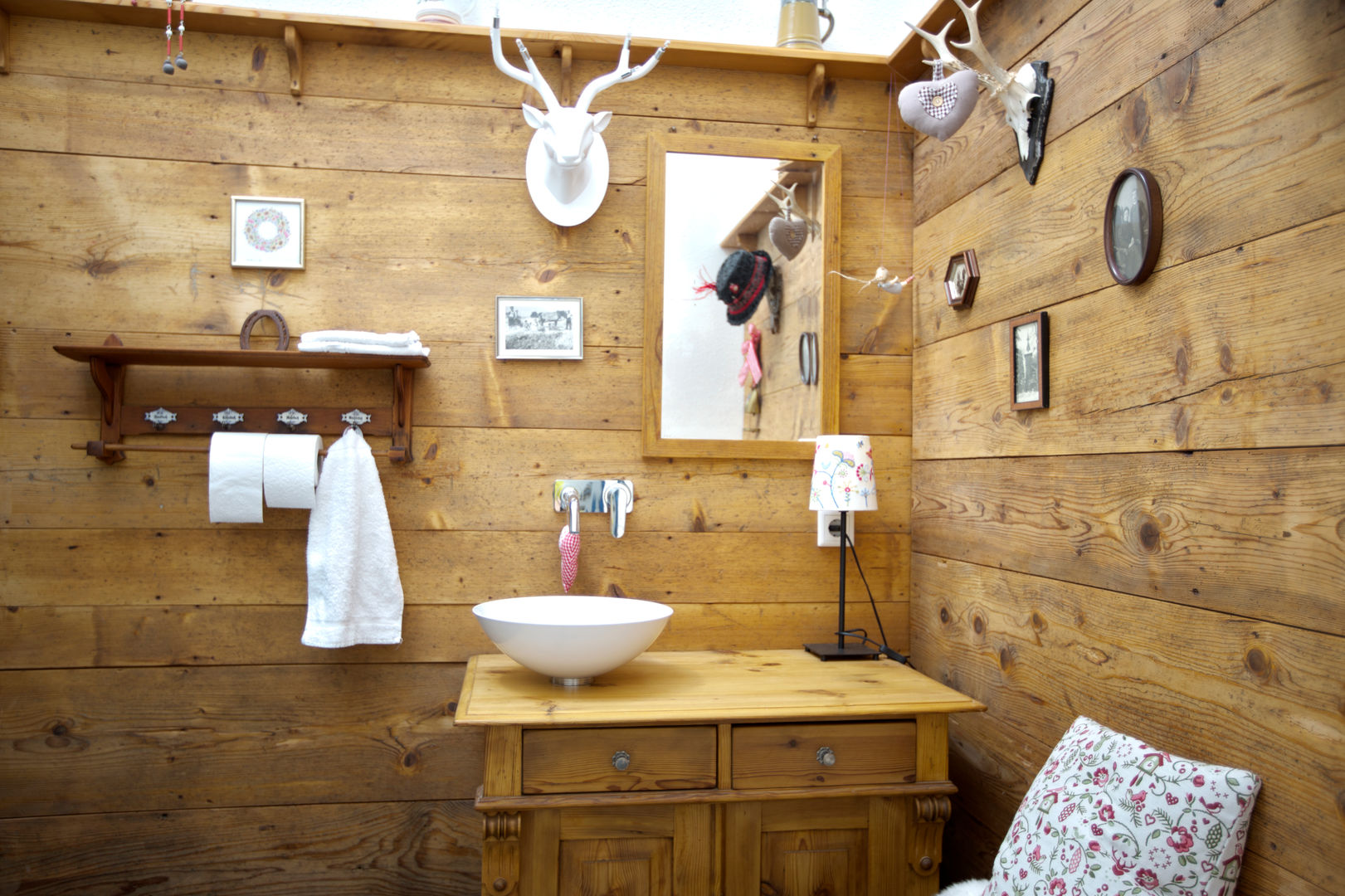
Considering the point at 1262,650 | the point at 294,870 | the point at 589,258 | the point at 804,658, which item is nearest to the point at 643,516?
the point at 804,658

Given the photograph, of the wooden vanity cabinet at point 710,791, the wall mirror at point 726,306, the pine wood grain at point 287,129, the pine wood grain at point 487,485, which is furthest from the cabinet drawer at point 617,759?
the pine wood grain at point 287,129

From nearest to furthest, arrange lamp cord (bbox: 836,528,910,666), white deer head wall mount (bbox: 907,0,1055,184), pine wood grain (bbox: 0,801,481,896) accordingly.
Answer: white deer head wall mount (bbox: 907,0,1055,184) → pine wood grain (bbox: 0,801,481,896) → lamp cord (bbox: 836,528,910,666)

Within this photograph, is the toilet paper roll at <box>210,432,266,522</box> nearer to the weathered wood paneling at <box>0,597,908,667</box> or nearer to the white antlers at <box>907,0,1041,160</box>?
the weathered wood paneling at <box>0,597,908,667</box>

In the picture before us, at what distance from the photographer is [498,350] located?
213 centimetres

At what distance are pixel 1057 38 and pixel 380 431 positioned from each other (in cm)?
163

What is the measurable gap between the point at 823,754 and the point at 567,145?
1.37m

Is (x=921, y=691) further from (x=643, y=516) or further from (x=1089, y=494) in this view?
(x=643, y=516)

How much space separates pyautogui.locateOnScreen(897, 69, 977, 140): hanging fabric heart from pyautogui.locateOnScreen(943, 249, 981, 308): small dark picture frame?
31 cm

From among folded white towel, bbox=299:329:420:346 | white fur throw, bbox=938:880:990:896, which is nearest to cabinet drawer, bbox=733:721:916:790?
white fur throw, bbox=938:880:990:896

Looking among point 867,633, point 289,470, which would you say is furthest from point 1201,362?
point 289,470

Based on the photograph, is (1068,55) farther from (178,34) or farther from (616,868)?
(178,34)

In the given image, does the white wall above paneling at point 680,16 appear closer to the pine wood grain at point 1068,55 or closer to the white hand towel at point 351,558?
the pine wood grain at point 1068,55

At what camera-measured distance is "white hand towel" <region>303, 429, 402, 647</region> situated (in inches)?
76.6

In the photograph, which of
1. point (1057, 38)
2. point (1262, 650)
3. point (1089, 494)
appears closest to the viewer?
point (1262, 650)
